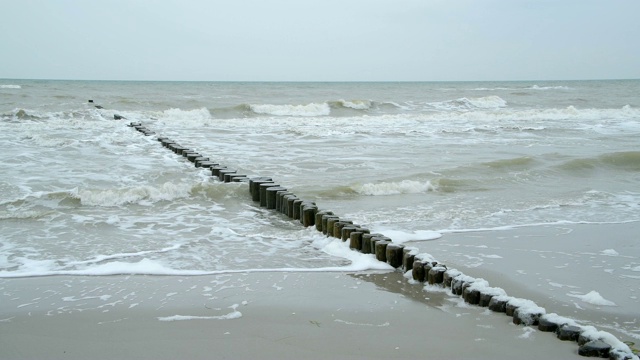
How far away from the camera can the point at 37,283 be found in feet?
18.0

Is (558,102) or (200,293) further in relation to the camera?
(558,102)

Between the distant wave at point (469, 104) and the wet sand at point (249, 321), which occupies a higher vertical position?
the distant wave at point (469, 104)

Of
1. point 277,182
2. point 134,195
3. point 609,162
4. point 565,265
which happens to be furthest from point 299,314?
point 609,162

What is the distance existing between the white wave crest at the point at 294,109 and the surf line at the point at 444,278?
21352mm

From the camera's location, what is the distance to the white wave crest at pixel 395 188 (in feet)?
33.3

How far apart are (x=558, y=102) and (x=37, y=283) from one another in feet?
125

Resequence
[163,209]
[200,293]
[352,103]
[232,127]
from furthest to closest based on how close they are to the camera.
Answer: [352,103] < [232,127] < [163,209] < [200,293]

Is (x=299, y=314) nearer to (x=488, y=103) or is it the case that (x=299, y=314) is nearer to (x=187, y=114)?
(x=187, y=114)

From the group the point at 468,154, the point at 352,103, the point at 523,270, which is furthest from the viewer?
the point at 352,103

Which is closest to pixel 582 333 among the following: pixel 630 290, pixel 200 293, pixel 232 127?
pixel 630 290

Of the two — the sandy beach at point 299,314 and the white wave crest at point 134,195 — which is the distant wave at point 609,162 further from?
the white wave crest at point 134,195

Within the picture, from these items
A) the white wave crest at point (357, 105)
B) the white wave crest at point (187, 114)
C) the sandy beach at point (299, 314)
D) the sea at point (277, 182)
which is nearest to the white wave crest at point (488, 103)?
the white wave crest at point (357, 105)

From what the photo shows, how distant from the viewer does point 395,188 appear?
10.3 m

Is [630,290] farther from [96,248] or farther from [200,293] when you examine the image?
[96,248]
